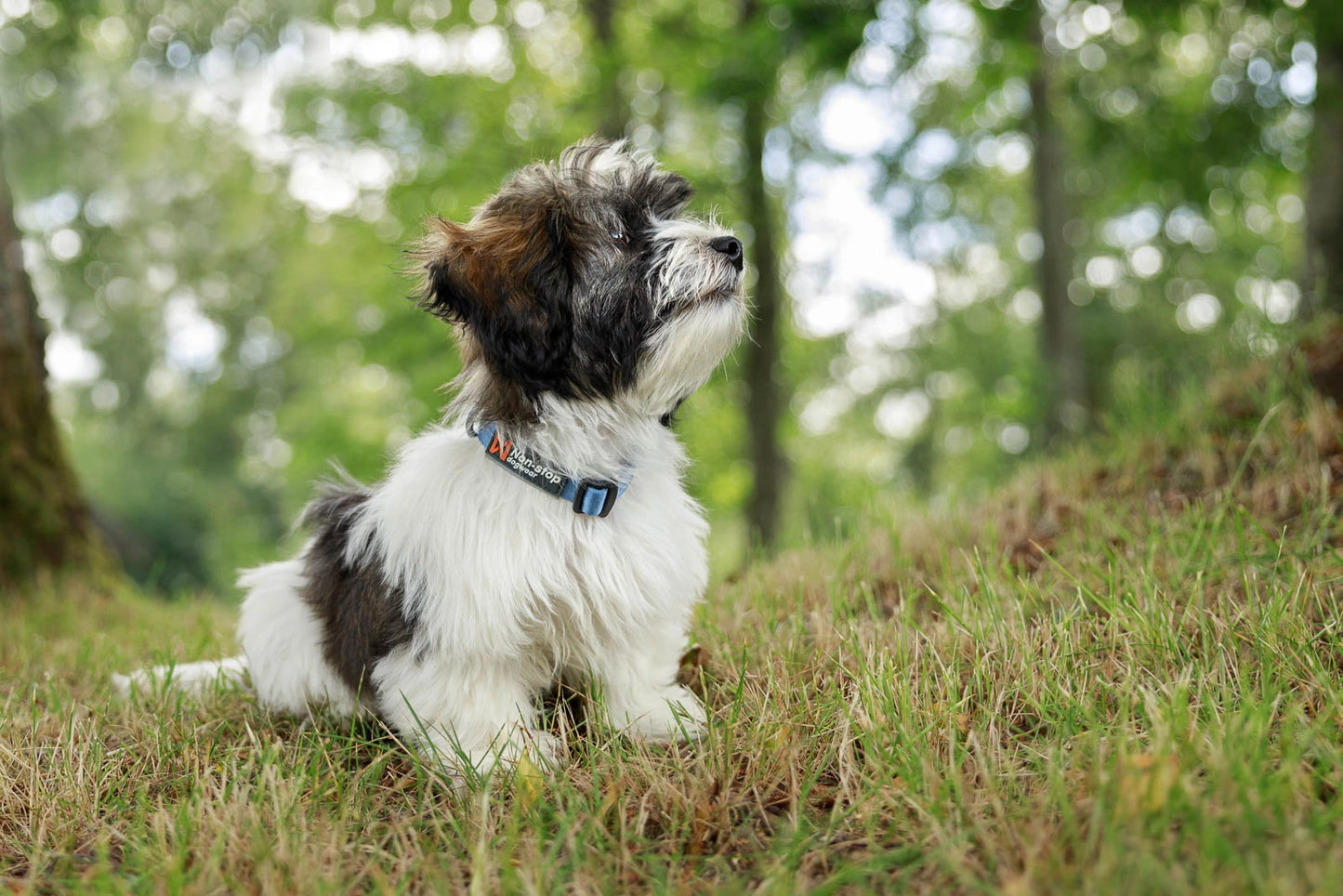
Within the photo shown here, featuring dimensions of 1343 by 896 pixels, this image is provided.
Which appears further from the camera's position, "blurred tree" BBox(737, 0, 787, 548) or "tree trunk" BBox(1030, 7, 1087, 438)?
"blurred tree" BBox(737, 0, 787, 548)

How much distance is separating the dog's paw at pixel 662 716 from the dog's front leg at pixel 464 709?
0.80ft

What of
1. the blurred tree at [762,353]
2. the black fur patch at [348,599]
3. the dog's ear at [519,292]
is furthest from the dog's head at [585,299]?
the blurred tree at [762,353]

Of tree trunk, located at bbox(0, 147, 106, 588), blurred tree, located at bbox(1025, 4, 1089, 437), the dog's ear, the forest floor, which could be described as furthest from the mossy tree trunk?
the dog's ear

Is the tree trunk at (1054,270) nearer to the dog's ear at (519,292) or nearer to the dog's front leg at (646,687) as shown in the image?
the dog's front leg at (646,687)

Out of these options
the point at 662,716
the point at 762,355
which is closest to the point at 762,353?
the point at 762,355

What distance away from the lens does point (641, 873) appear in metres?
2.09

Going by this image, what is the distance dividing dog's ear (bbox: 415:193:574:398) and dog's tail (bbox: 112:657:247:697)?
1553mm

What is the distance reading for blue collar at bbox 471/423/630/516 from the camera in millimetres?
2873

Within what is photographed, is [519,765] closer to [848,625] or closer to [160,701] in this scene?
[848,625]

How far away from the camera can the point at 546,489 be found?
113 inches

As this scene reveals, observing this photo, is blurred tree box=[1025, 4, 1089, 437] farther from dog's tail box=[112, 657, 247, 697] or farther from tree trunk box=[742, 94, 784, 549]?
dog's tail box=[112, 657, 247, 697]

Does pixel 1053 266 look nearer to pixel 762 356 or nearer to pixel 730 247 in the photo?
pixel 762 356

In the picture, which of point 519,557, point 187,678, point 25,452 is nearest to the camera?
point 519,557

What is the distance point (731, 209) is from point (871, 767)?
11.4m
